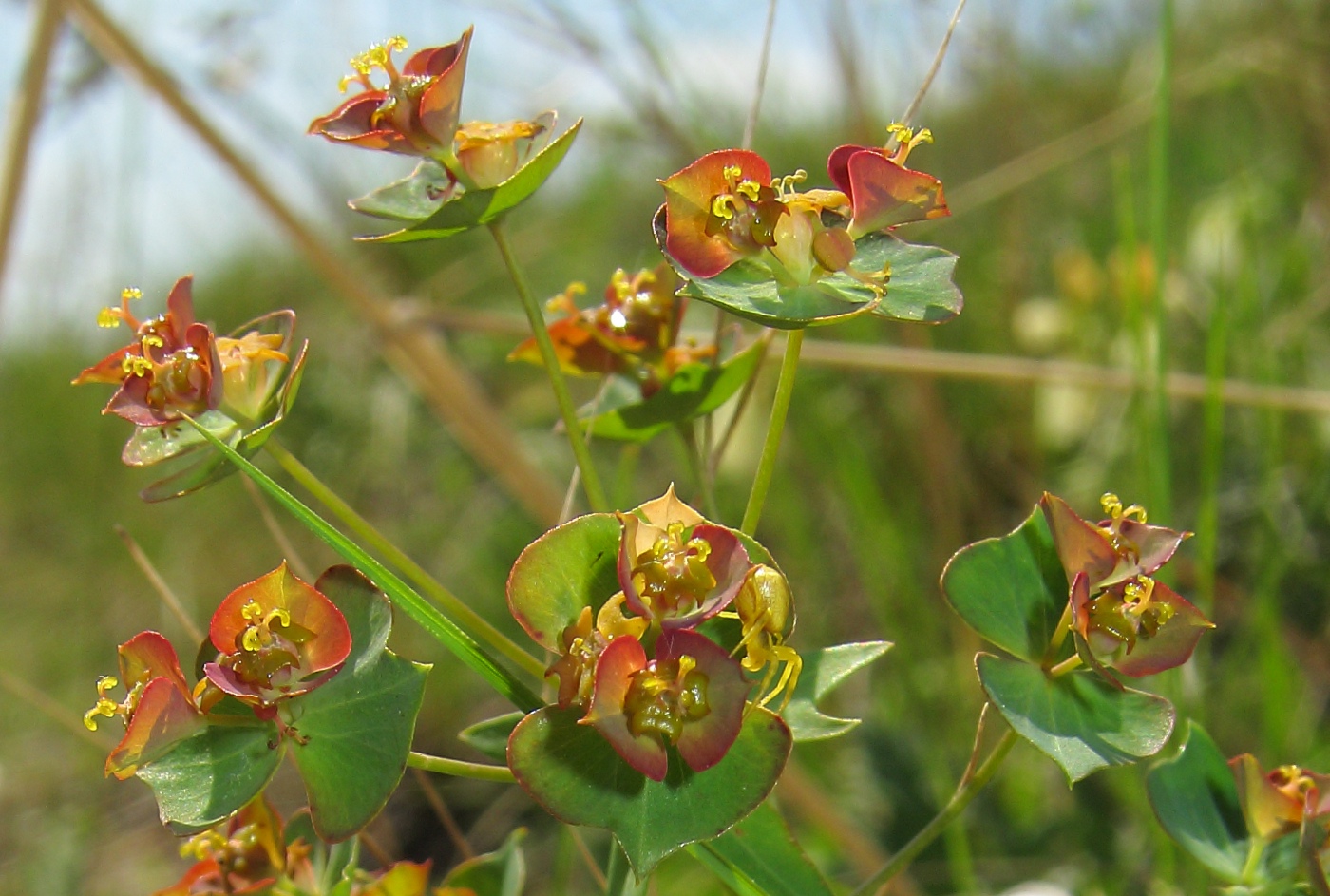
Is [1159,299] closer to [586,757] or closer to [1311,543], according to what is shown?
[586,757]

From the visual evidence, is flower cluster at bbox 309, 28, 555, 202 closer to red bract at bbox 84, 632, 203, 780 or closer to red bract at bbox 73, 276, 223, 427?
red bract at bbox 73, 276, 223, 427

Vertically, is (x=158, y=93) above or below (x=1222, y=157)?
above

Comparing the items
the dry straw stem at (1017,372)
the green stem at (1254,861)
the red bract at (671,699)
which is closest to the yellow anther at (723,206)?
the red bract at (671,699)

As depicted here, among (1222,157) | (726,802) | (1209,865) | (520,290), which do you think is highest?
(520,290)

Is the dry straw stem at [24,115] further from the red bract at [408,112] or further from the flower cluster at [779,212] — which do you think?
the flower cluster at [779,212]

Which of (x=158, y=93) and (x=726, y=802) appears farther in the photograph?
(x=158, y=93)

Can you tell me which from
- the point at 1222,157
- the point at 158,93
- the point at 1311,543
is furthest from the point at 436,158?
the point at 1222,157
